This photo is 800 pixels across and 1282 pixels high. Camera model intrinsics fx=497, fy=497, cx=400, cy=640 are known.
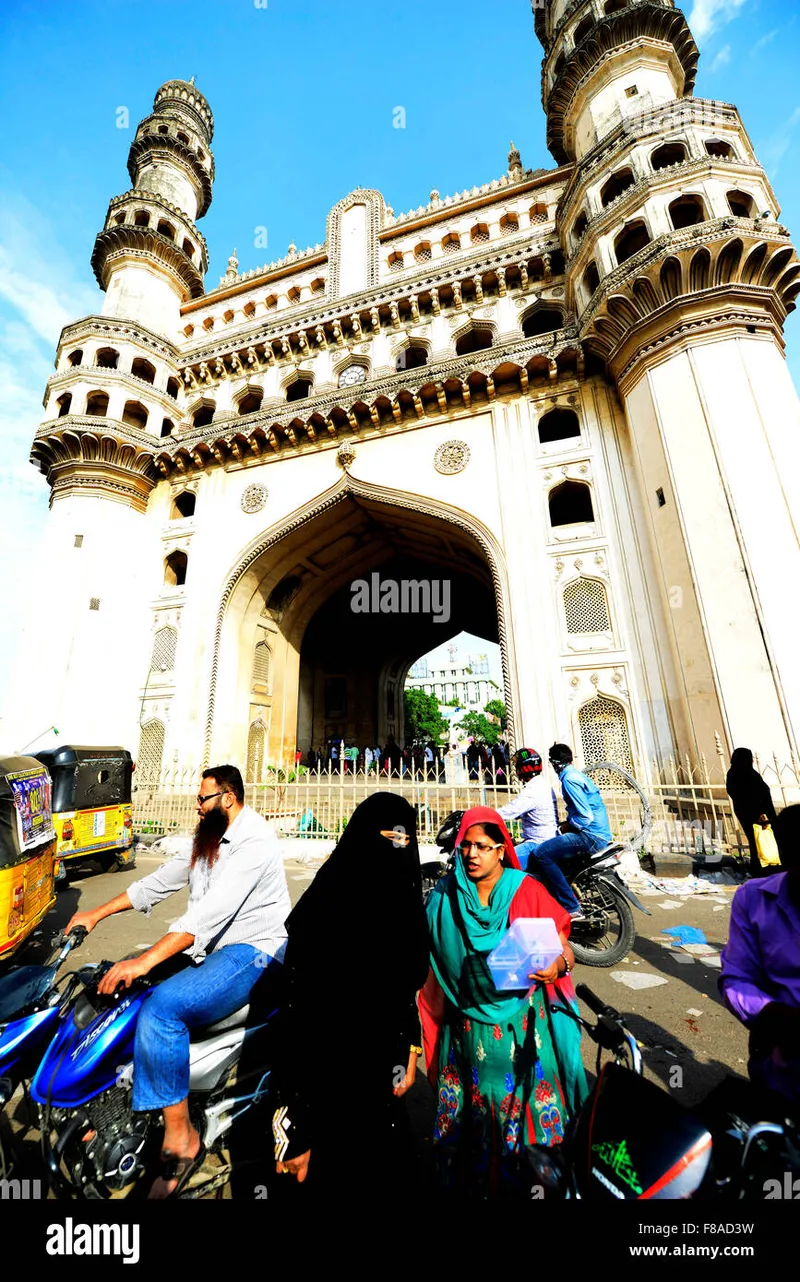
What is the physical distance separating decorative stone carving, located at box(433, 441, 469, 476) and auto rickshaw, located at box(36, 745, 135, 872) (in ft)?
28.1

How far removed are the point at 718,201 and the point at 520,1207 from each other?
1314 centimetres

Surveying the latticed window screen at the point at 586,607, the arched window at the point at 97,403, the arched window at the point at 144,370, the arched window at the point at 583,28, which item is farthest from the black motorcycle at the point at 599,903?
the arched window at the point at 583,28

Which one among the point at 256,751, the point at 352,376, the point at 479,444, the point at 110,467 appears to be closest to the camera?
the point at 479,444

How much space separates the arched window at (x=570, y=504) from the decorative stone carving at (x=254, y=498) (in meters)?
7.18

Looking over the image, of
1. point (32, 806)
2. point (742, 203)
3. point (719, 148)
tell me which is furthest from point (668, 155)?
point (32, 806)

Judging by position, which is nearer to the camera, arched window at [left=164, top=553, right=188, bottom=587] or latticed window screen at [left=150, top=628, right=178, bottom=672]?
latticed window screen at [left=150, top=628, right=178, bottom=672]

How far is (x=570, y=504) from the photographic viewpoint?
12.3 metres

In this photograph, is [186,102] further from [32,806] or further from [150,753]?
[32,806]

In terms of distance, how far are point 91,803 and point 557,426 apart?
39.1 feet

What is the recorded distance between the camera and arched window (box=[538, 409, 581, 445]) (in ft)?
36.9

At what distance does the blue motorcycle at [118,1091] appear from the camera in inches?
67.2

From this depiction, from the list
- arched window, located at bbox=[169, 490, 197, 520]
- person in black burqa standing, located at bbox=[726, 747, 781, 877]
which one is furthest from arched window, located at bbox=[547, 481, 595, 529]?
arched window, located at bbox=[169, 490, 197, 520]

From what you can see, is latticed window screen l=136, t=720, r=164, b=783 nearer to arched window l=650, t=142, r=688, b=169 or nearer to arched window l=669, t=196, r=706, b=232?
arched window l=669, t=196, r=706, b=232

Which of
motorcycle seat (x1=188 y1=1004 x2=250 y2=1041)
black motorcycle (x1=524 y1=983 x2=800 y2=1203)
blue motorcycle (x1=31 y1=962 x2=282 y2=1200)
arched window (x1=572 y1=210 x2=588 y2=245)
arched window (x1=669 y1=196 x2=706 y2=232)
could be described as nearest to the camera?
black motorcycle (x1=524 y1=983 x2=800 y2=1203)
